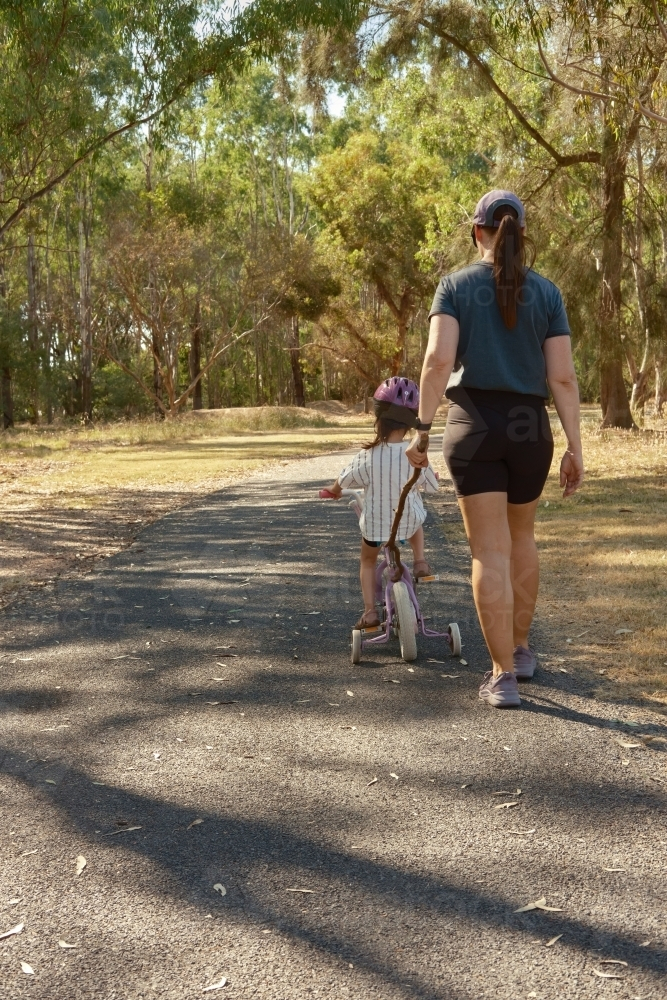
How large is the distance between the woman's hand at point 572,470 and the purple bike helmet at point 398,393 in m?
0.92

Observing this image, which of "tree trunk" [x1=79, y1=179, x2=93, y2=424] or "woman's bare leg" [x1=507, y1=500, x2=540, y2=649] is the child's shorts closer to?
"woman's bare leg" [x1=507, y1=500, x2=540, y2=649]

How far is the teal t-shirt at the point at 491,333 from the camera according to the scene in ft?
15.8

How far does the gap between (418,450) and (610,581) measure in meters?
3.58

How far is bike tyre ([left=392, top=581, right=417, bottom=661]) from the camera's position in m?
5.62

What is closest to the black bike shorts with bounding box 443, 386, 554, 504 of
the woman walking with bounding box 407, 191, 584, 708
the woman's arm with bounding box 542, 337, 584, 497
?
the woman walking with bounding box 407, 191, 584, 708

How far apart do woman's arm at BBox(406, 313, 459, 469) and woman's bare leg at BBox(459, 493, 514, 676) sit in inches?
15.3

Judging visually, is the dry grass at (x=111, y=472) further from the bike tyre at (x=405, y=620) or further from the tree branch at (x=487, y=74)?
the tree branch at (x=487, y=74)

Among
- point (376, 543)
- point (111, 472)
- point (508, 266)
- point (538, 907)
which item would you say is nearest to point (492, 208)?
point (508, 266)

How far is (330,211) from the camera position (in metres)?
44.0

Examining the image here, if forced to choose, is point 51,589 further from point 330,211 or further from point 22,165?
point 330,211

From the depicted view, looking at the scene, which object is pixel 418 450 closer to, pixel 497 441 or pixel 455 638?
pixel 497 441

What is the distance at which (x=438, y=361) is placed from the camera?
4.85 m

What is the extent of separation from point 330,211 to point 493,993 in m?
43.2

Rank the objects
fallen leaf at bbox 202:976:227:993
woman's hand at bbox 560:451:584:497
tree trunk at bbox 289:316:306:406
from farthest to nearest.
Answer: tree trunk at bbox 289:316:306:406 → woman's hand at bbox 560:451:584:497 → fallen leaf at bbox 202:976:227:993
